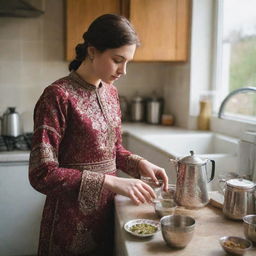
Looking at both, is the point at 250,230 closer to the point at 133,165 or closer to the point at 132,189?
the point at 132,189

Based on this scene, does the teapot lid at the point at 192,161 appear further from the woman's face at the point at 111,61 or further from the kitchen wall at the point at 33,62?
the kitchen wall at the point at 33,62

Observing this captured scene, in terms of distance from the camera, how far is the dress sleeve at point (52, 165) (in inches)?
A: 45.8

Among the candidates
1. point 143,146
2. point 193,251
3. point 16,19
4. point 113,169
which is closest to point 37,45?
point 16,19

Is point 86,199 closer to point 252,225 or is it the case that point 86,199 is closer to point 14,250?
point 252,225

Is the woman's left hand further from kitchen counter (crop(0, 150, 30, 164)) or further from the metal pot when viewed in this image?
kitchen counter (crop(0, 150, 30, 164))

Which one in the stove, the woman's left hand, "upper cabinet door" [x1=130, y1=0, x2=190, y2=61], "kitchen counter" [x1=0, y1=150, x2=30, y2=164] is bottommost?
"kitchen counter" [x1=0, y1=150, x2=30, y2=164]

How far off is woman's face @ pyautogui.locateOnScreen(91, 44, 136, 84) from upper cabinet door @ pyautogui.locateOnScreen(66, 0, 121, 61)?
62.1 inches

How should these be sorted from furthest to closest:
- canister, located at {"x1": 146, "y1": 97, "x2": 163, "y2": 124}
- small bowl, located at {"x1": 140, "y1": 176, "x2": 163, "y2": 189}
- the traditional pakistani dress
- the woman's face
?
canister, located at {"x1": 146, "y1": 97, "x2": 163, "y2": 124}, small bowl, located at {"x1": 140, "y1": 176, "x2": 163, "y2": 189}, the woman's face, the traditional pakistani dress

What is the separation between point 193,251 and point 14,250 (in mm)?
1858

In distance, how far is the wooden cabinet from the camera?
8.86 feet

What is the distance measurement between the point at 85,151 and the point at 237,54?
1.64 meters

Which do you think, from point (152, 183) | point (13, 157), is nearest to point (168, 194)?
point (152, 183)

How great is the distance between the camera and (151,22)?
271 centimetres

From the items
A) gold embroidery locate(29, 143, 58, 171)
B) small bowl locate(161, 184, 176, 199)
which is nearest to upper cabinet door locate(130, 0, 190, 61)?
small bowl locate(161, 184, 176, 199)
